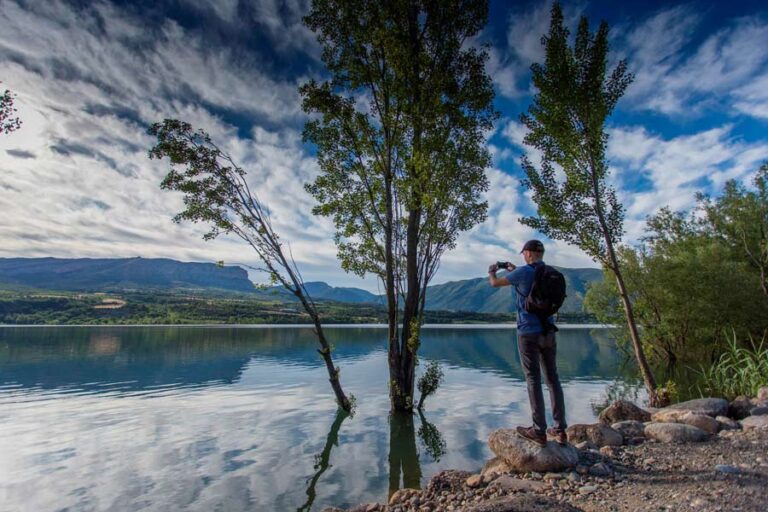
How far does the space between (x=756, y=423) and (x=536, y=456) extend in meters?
6.02

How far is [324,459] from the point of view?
1286cm

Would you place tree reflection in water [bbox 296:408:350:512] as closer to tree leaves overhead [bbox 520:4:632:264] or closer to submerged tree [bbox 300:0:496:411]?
submerged tree [bbox 300:0:496:411]

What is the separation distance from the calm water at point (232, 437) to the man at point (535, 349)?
4.67 m

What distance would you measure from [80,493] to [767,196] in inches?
1759

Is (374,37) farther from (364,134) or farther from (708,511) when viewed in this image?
(708,511)

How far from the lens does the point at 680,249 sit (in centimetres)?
3400

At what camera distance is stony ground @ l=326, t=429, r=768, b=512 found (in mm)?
5250

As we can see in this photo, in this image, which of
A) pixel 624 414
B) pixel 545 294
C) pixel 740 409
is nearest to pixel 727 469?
pixel 545 294

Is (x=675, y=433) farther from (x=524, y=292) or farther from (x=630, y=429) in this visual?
(x=524, y=292)

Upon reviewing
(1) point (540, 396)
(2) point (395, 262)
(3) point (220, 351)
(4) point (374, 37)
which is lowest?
(3) point (220, 351)

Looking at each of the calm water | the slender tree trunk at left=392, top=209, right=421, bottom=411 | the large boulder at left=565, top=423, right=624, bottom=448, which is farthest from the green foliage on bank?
the large boulder at left=565, top=423, right=624, bottom=448

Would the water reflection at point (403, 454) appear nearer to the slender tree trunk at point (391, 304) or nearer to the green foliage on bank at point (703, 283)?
the slender tree trunk at point (391, 304)

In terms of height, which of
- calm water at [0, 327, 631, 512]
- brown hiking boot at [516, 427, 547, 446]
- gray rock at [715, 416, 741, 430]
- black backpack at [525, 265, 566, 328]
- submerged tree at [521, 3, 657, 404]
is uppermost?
submerged tree at [521, 3, 657, 404]

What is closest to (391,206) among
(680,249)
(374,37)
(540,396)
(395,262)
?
(395,262)
